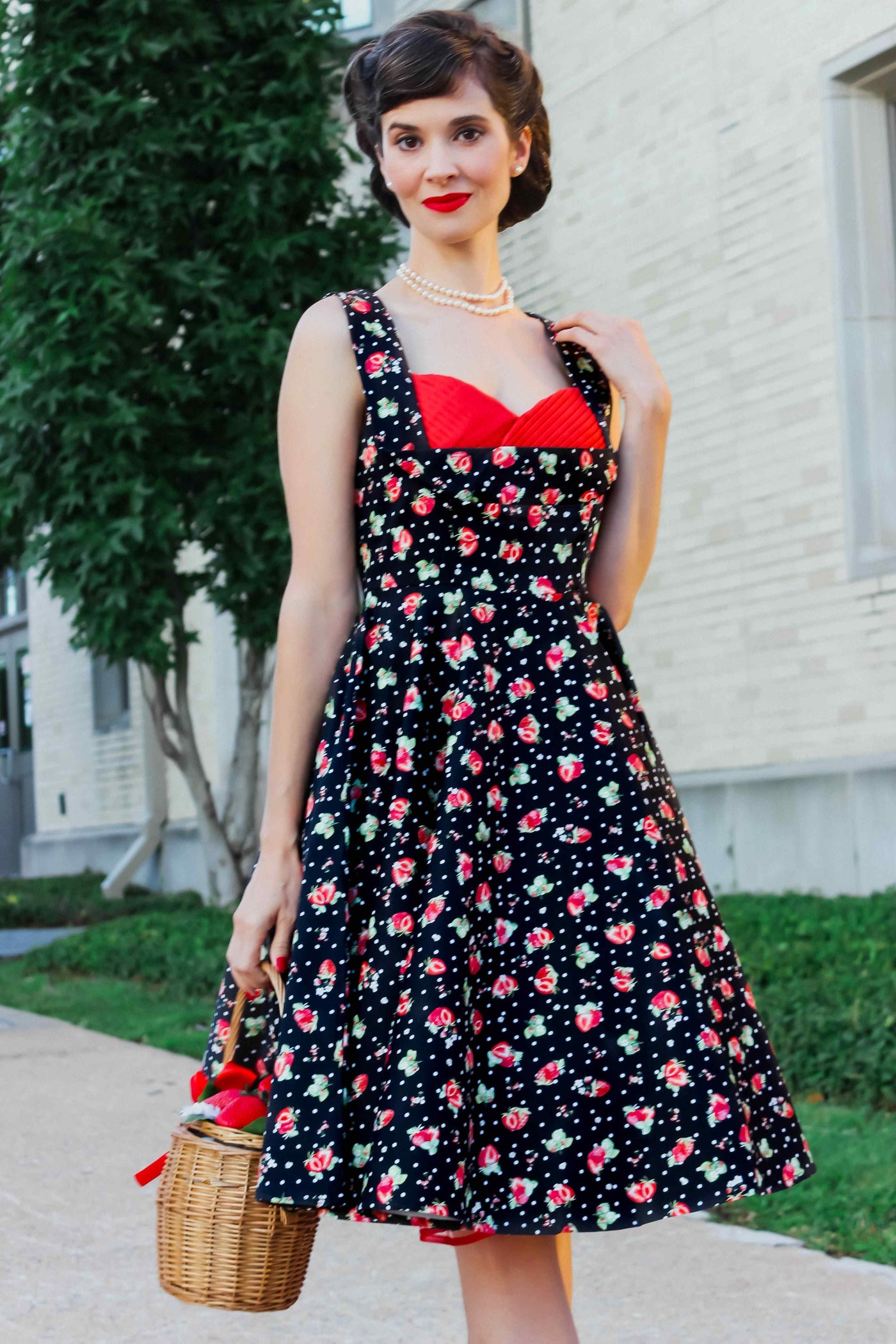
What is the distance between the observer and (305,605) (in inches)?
88.0

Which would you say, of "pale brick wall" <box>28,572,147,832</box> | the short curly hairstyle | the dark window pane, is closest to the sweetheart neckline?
the short curly hairstyle

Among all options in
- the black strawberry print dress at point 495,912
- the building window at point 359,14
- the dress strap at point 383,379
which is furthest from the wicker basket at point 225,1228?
the building window at point 359,14

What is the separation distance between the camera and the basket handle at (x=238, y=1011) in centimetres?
215

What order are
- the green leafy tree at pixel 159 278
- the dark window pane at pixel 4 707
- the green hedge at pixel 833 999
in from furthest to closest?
the dark window pane at pixel 4 707, the green leafy tree at pixel 159 278, the green hedge at pixel 833 999

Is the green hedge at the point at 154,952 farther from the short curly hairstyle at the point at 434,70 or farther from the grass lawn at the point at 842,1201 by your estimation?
the short curly hairstyle at the point at 434,70

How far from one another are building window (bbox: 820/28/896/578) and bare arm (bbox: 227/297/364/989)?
6.50 metres

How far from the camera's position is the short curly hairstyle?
227 centimetres

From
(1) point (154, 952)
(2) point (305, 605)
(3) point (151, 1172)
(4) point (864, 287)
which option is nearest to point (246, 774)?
(1) point (154, 952)

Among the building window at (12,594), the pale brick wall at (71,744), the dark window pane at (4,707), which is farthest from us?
the dark window pane at (4,707)

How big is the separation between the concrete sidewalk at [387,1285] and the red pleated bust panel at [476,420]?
2133 mm

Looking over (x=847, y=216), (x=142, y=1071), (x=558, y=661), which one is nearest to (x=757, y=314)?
(x=847, y=216)

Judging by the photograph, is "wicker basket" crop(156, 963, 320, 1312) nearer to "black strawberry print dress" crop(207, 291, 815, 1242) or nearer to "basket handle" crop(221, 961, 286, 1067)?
"basket handle" crop(221, 961, 286, 1067)

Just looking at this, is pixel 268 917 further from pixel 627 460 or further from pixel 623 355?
pixel 623 355

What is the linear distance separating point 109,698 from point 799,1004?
1496cm
